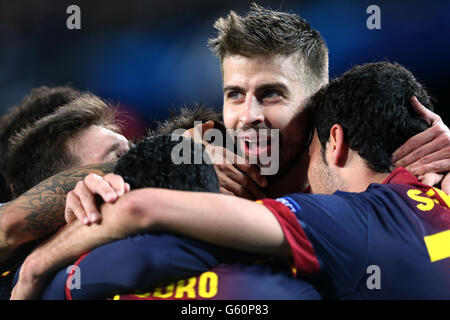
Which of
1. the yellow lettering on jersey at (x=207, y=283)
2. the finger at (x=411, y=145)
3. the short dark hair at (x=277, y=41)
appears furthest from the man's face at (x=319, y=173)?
the yellow lettering on jersey at (x=207, y=283)

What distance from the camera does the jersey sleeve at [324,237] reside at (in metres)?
1.58

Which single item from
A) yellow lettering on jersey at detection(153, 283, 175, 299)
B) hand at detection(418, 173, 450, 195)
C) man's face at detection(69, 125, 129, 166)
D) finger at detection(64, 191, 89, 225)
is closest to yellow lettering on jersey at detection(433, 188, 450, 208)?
hand at detection(418, 173, 450, 195)

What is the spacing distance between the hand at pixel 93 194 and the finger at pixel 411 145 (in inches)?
47.1

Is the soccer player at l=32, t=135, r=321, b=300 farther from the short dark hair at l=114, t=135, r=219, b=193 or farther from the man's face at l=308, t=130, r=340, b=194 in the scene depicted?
the man's face at l=308, t=130, r=340, b=194

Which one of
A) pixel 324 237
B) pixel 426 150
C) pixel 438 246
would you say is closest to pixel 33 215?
pixel 324 237

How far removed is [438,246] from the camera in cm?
174

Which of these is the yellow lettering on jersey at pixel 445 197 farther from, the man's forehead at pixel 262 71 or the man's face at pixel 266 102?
the man's forehead at pixel 262 71

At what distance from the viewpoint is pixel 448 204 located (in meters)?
1.92

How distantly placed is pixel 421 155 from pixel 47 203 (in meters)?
1.66

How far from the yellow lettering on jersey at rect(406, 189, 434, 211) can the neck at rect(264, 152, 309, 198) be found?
0.95 meters

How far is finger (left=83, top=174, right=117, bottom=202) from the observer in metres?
1.58
